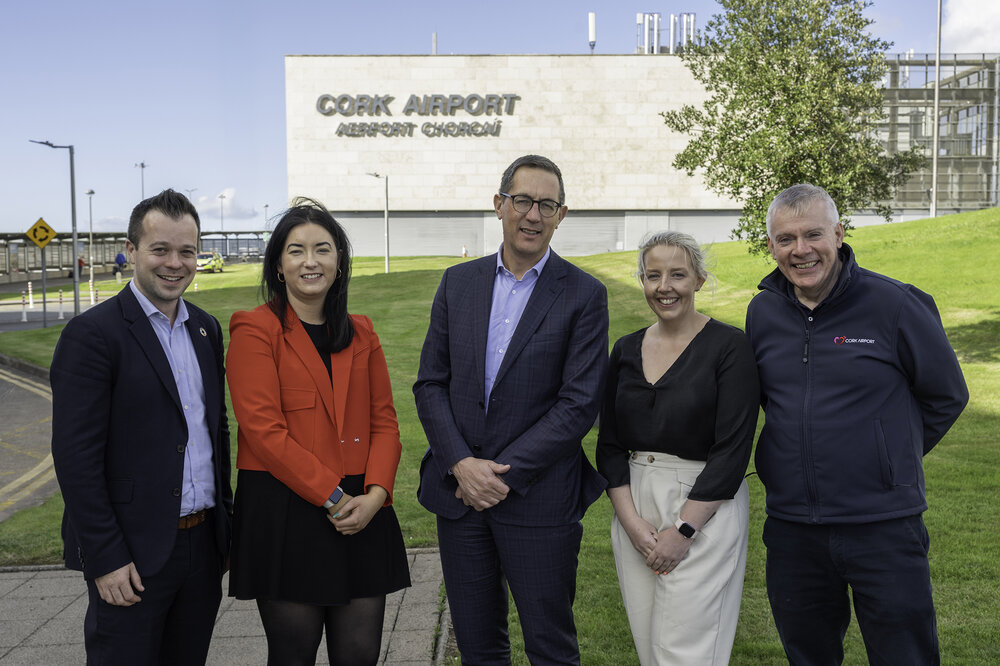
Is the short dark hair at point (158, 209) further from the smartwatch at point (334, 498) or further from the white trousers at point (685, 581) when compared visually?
the white trousers at point (685, 581)

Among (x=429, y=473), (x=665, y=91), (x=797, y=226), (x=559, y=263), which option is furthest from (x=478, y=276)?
(x=665, y=91)

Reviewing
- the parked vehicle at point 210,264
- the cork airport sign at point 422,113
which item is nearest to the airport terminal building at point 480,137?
the cork airport sign at point 422,113

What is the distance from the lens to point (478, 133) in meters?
55.5

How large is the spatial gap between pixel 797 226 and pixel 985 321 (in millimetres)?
16275

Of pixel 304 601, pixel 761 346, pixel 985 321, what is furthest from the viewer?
pixel 985 321

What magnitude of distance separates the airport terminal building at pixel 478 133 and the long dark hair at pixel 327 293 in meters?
51.7

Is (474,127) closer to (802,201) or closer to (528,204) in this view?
(528,204)

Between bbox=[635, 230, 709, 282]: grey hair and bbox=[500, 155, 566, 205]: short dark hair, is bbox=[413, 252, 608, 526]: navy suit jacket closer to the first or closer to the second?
bbox=[635, 230, 709, 282]: grey hair

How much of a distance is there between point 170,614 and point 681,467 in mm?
2032

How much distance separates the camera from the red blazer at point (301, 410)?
2979 millimetres

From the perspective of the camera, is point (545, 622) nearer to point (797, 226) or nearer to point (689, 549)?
point (689, 549)

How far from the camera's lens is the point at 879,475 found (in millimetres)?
3041

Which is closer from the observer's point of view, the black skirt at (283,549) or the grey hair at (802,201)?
the black skirt at (283,549)

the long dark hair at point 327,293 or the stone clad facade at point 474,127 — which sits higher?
the stone clad facade at point 474,127
